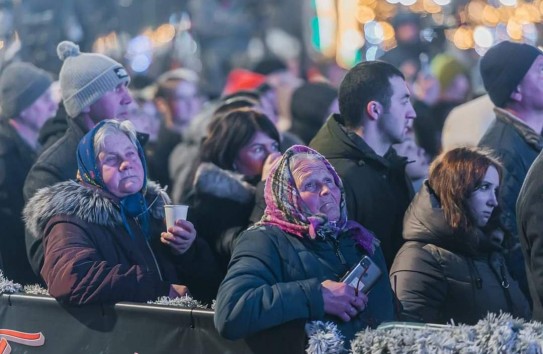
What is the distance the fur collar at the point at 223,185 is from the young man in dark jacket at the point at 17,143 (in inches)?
47.8

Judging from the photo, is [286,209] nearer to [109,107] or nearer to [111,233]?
[111,233]

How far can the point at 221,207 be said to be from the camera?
838 centimetres

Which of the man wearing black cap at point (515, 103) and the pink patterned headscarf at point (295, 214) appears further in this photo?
the man wearing black cap at point (515, 103)

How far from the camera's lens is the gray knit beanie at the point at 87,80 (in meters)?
8.47

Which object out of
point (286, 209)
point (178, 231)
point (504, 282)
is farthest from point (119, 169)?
point (504, 282)

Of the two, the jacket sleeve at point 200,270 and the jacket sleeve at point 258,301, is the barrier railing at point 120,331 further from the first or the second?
the jacket sleeve at point 200,270

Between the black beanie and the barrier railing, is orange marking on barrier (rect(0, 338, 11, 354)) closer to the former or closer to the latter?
the barrier railing

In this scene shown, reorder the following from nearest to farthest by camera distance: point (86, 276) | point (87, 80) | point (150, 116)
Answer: point (86, 276) < point (87, 80) < point (150, 116)

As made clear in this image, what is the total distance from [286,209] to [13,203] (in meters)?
3.49

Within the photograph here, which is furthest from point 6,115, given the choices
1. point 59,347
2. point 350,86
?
point 59,347

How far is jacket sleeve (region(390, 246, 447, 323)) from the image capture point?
680 cm

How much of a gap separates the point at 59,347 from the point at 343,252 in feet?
5.24

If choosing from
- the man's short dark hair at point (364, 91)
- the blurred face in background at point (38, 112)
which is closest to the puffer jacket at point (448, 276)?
the man's short dark hair at point (364, 91)


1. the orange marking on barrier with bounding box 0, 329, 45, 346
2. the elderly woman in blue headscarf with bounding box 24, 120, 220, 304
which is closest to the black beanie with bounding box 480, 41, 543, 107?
the elderly woman in blue headscarf with bounding box 24, 120, 220, 304
